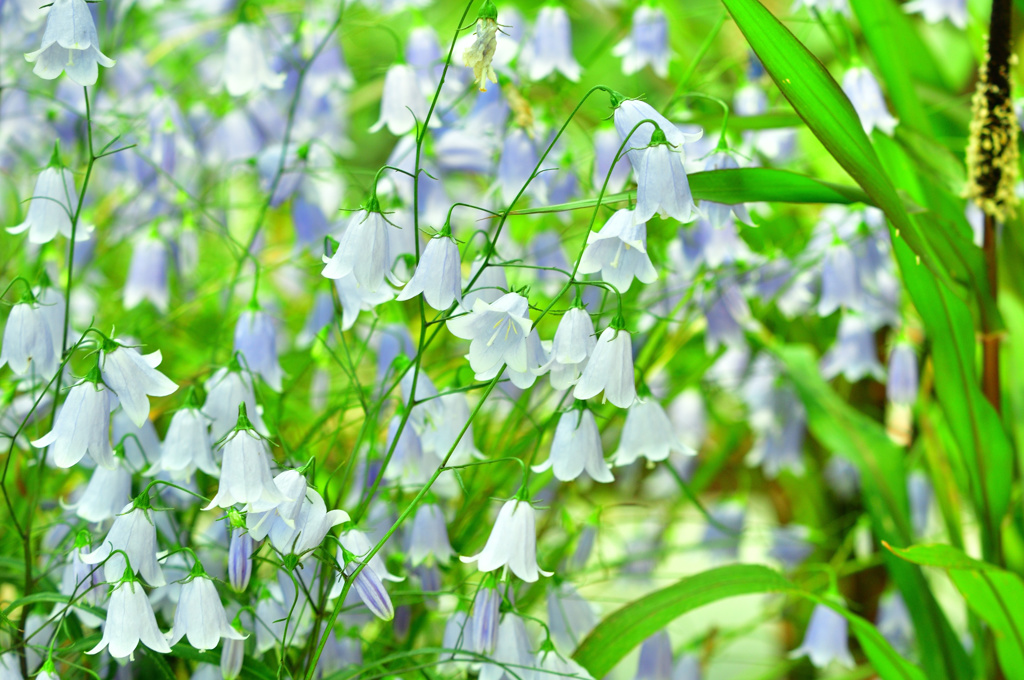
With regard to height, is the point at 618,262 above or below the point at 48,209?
below

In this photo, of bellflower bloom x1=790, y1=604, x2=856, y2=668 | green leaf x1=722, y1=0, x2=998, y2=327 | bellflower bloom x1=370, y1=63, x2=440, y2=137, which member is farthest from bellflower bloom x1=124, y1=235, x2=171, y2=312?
bellflower bloom x1=790, y1=604, x2=856, y2=668

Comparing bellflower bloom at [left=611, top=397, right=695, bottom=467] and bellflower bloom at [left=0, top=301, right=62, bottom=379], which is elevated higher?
bellflower bloom at [left=0, top=301, right=62, bottom=379]

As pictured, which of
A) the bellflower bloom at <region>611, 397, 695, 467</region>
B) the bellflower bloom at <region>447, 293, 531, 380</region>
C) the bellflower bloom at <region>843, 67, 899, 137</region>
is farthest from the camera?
the bellflower bloom at <region>843, 67, 899, 137</region>

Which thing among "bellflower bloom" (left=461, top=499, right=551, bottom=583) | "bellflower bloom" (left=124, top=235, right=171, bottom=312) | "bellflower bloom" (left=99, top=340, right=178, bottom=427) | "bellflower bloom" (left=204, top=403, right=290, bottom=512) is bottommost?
"bellflower bloom" (left=461, top=499, right=551, bottom=583)

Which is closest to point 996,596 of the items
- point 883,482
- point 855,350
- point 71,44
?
point 883,482

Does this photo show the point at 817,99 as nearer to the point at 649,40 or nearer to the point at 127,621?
the point at 649,40

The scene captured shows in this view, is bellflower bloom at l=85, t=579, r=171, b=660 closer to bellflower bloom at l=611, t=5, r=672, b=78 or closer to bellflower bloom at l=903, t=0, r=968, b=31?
bellflower bloom at l=611, t=5, r=672, b=78

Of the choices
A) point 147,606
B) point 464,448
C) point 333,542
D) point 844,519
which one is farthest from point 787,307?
point 147,606
